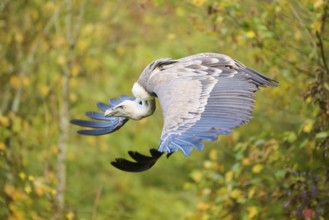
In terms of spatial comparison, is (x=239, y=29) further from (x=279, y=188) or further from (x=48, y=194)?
(x=48, y=194)

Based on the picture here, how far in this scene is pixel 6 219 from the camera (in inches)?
434

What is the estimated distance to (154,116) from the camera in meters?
15.8

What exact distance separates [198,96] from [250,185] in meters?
2.66

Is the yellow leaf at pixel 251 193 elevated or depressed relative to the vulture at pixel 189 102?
depressed

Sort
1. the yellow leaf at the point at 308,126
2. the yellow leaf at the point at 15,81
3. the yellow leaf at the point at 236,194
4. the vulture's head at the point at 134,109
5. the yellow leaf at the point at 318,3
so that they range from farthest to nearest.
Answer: the yellow leaf at the point at 15,81, the yellow leaf at the point at 236,194, the yellow leaf at the point at 308,126, the vulture's head at the point at 134,109, the yellow leaf at the point at 318,3

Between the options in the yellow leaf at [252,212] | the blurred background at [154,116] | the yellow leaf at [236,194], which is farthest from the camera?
the yellow leaf at [236,194]

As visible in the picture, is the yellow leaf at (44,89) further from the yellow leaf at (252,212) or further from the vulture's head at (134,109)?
the vulture's head at (134,109)

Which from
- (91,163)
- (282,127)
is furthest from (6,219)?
(91,163)

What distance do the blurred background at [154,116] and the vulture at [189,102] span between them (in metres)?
0.84

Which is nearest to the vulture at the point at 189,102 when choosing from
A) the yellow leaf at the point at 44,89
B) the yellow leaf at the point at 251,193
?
the yellow leaf at the point at 251,193

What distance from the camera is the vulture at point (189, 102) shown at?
7.25 m

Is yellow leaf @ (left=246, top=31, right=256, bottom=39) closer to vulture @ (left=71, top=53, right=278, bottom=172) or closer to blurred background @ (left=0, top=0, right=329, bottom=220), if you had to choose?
blurred background @ (left=0, top=0, right=329, bottom=220)

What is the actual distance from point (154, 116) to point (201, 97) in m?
7.99

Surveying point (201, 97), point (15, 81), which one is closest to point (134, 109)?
point (201, 97)
